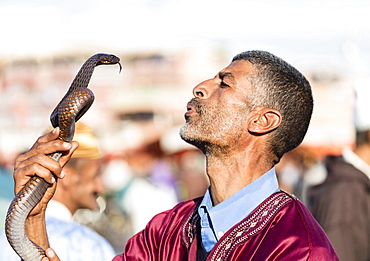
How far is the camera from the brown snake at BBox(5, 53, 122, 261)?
8.68 feet

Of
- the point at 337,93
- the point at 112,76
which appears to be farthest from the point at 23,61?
the point at 337,93

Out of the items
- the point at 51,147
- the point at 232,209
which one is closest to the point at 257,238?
the point at 232,209

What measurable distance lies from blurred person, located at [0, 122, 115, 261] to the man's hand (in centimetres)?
94

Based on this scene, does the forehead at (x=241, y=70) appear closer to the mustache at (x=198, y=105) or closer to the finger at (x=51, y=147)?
the mustache at (x=198, y=105)

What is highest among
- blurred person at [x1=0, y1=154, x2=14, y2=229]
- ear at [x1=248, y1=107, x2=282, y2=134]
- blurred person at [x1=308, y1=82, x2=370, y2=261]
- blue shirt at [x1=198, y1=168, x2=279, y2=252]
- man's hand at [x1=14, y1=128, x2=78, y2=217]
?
ear at [x1=248, y1=107, x2=282, y2=134]

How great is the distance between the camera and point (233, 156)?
300 centimetres

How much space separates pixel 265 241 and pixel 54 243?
1.39 meters

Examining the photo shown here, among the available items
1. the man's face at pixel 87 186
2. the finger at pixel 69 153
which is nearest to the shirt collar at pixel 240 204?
the finger at pixel 69 153

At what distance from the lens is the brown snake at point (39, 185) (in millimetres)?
2646

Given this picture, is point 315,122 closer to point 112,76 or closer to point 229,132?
point 112,76

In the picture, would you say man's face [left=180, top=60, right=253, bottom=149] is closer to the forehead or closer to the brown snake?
the forehead

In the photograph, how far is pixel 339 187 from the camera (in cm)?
530

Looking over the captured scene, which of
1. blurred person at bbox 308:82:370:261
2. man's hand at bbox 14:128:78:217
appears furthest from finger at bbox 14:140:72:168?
blurred person at bbox 308:82:370:261

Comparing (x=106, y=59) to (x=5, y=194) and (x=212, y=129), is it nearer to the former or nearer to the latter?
(x=212, y=129)
